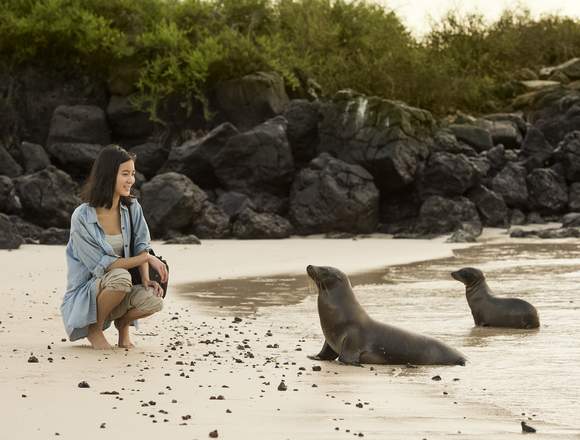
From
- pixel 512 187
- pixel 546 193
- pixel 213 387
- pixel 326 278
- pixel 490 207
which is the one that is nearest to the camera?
pixel 213 387

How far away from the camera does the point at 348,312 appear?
870 cm

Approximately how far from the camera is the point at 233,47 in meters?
27.9

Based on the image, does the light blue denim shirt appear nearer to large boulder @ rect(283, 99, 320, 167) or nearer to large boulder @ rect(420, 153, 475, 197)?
large boulder @ rect(420, 153, 475, 197)

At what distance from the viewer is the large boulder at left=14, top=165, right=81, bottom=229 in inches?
888

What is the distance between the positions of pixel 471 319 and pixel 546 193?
15.4 meters

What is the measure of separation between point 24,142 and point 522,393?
21.3 metres

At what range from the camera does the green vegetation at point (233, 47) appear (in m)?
27.9

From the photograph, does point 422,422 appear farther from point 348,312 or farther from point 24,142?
point 24,142

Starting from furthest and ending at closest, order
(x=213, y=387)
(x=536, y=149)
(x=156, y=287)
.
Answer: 1. (x=536, y=149)
2. (x=156, y=287)
3. (x=213, y=387)

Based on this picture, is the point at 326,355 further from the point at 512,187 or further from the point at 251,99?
the point at 251,99

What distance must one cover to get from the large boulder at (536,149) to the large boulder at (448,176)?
2919mm

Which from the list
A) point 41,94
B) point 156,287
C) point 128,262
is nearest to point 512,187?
point 41,94

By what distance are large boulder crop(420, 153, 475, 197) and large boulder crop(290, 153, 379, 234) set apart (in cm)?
140

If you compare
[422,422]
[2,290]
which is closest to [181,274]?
[2,290]
